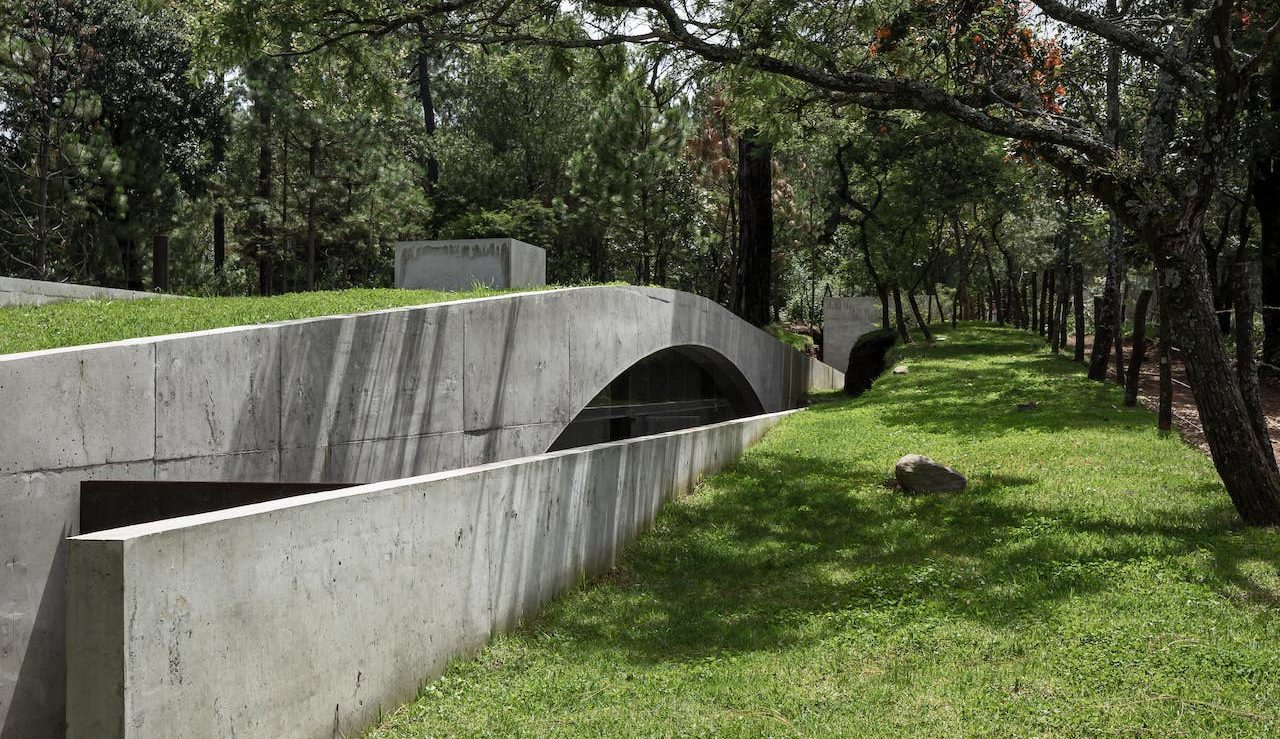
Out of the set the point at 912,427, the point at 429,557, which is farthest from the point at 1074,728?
the point at 912,427

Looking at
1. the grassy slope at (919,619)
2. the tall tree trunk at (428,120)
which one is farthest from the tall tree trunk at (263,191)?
the grassy slope at (919,619)

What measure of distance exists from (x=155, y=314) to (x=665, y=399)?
9.84m

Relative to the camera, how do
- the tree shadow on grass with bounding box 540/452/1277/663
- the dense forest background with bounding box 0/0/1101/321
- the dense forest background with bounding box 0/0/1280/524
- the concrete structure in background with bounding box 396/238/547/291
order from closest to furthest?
the tree shadow on grass with bounding box 540/452/1277/663 → the dense forest background with bounding box 0/0/1280/524 → the concrete structure in background with bounding box 396/238/547/291 → the dense forest background with bounding box 0/0/1101/321

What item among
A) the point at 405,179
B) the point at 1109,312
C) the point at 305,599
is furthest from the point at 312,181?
the point at 305,599

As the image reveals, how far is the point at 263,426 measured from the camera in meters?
7.87

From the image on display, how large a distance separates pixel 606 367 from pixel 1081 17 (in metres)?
6.85

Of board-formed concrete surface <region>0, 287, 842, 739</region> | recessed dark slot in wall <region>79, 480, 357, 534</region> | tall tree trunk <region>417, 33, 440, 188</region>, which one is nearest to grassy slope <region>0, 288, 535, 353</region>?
board-formed concrete surface <region>0, 287, 842, 739</region>

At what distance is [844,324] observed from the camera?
112 ft

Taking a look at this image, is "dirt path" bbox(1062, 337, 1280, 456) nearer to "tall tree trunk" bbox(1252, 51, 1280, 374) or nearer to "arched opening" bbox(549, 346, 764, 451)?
"tall tree trunk" bbox(1252, 51, 1280, 374)

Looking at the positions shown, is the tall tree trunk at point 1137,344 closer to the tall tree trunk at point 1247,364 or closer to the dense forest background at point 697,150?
the dense forest background at point 697,150

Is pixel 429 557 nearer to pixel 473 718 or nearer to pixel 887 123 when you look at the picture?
pixel 473 718

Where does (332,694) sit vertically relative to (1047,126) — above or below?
below

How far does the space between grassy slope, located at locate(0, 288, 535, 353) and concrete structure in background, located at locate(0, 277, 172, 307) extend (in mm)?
2321

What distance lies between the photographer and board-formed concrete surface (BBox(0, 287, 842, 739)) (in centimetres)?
595
